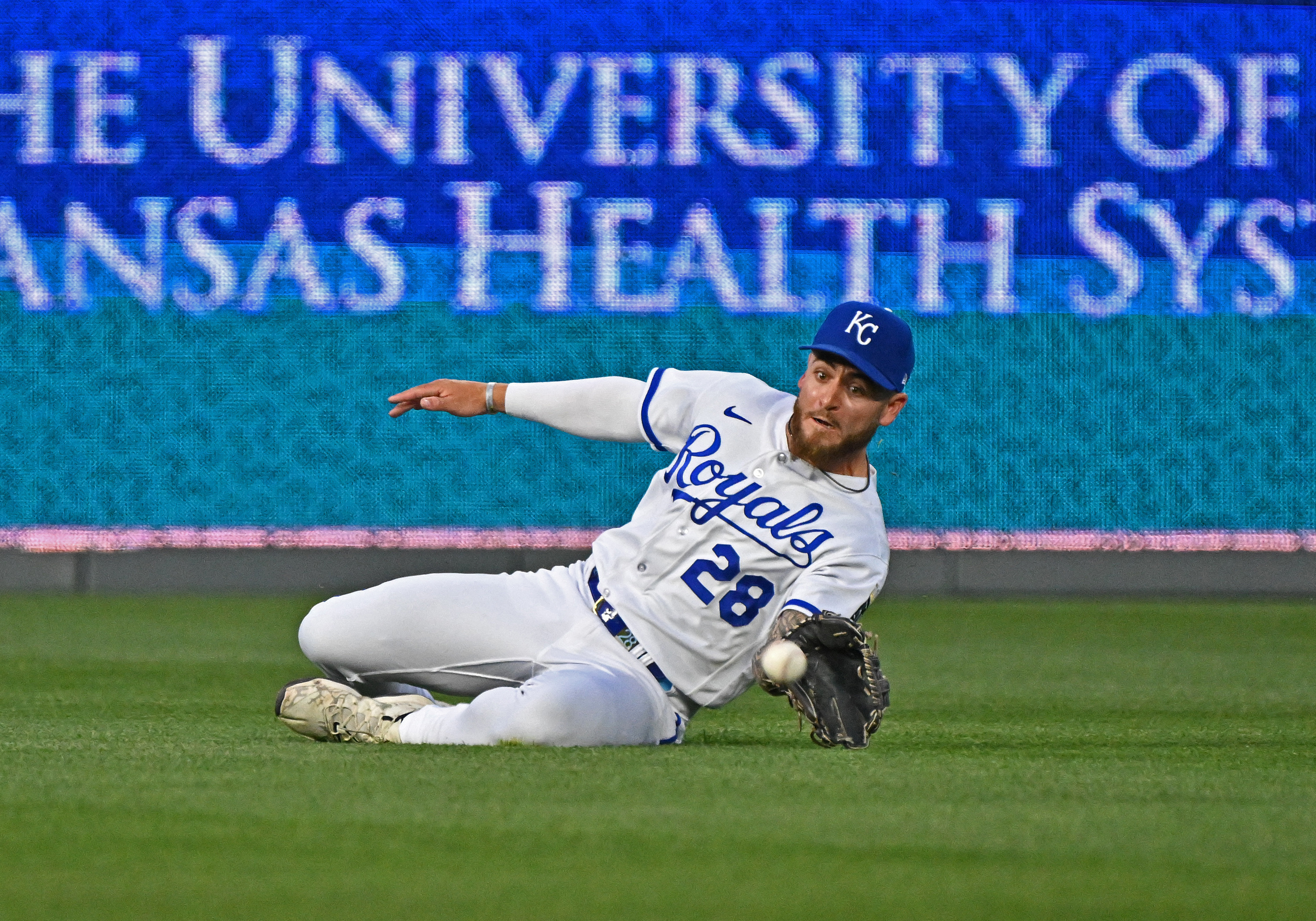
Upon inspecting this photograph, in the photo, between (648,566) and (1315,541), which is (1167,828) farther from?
(1315,541)

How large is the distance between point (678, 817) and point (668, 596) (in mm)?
1232

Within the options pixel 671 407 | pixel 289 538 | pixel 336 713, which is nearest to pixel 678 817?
pixel 336 713

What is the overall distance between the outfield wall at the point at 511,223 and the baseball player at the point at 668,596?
526 centimetres

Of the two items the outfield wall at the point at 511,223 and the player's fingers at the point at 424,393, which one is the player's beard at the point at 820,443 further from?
the outfield wall at the point at 511,223

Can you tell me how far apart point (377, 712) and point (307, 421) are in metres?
5.69

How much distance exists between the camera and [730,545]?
454cm

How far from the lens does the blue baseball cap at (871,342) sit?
4480mm

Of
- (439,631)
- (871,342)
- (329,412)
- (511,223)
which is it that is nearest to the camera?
(871,342)

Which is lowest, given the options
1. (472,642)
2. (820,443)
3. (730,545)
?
(472,642)

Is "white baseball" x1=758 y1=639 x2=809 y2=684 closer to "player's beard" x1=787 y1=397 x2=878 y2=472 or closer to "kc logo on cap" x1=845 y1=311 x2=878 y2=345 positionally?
"player's beard" x1=787 y1=397 x2=878 y2=472

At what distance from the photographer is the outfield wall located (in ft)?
32.9

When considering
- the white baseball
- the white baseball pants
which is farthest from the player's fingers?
the white baseball

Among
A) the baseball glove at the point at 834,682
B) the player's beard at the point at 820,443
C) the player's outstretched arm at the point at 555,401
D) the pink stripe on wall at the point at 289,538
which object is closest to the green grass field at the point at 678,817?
the baseball glove at the point at 834,682

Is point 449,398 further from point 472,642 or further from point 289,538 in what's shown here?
point 289,538
